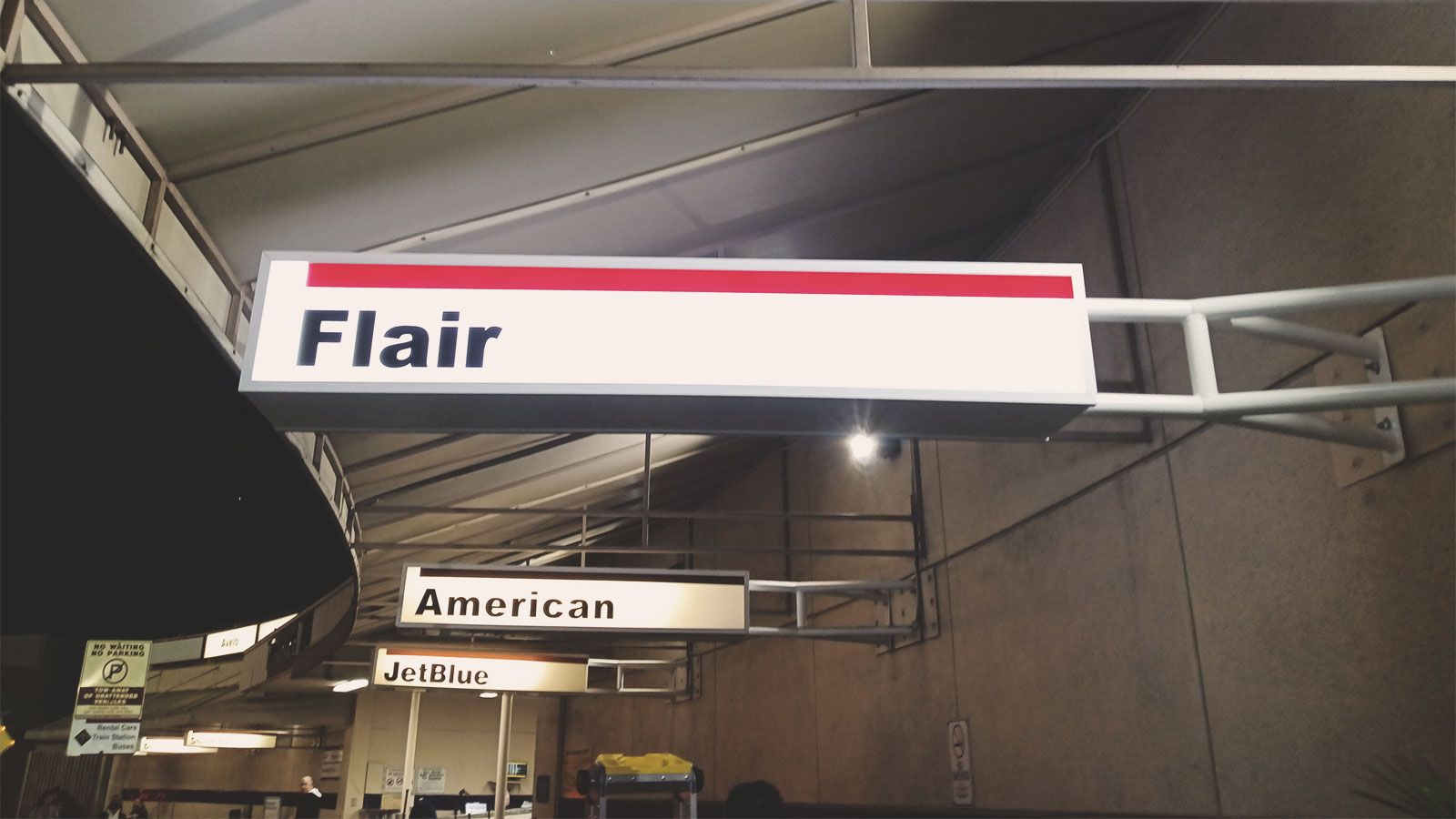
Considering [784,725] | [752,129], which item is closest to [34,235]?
[752,129]

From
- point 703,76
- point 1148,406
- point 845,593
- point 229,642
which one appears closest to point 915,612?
point 845,593

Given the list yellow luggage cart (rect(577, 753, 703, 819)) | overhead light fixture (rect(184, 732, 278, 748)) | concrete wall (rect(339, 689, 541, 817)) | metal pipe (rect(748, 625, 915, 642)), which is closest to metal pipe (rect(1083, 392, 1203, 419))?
yellow luggage cart (rect(577, 753, 703, 819))

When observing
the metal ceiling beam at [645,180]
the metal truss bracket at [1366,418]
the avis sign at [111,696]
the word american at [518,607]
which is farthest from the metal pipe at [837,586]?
the avis sign at [111,696]

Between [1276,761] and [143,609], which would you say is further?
[143,609]

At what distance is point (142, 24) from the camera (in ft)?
9.38

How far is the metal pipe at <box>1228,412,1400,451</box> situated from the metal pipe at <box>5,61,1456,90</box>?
958 mm

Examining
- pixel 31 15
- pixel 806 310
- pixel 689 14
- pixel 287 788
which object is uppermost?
pixel 689 14

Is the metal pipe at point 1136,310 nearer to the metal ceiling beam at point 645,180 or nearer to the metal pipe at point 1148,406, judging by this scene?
the metal pipe at point 1148,406

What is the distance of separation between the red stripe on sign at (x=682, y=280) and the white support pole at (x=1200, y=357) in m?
0.48

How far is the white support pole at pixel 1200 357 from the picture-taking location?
9.09ft

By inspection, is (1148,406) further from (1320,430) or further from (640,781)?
(640,781)

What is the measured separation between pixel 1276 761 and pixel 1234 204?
2.61 meters

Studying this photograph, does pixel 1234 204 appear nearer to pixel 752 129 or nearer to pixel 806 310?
pixel 752 129

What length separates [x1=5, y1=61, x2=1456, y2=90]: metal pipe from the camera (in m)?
2.50
